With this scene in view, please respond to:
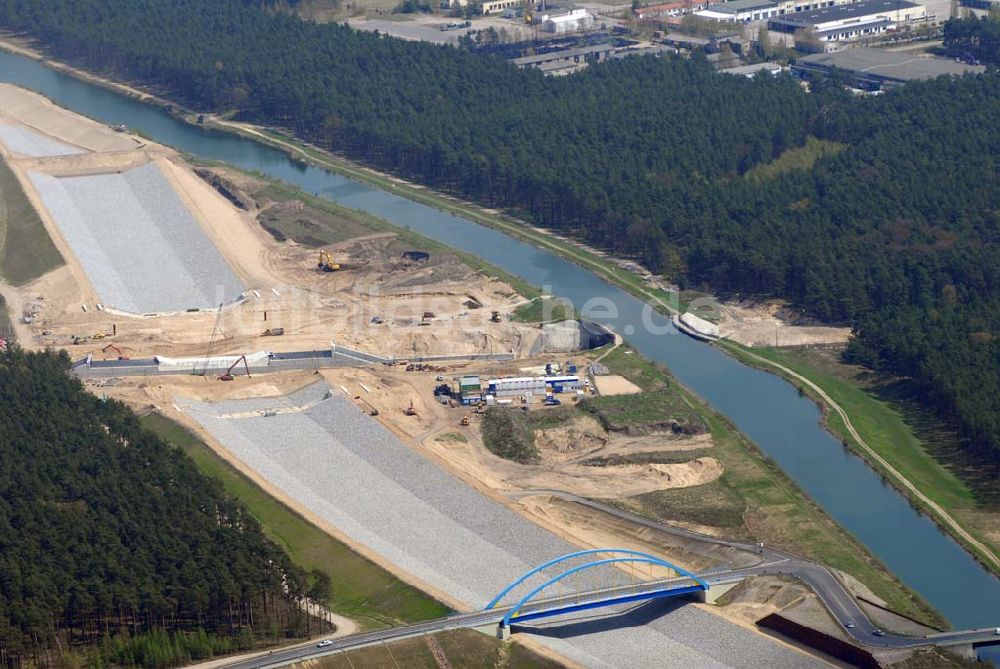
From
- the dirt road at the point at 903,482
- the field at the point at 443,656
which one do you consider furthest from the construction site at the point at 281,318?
the field at the point at 443,656

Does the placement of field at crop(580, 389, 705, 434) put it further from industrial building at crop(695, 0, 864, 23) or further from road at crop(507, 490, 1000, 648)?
industrial building at crop(695, 0, 864, 23)

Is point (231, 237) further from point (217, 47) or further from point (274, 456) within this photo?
point (217, 47)

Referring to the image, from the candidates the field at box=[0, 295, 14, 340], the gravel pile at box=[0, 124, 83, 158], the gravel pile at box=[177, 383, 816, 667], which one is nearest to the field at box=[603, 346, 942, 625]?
the gravel pile at box=[177, 383, 816, 667]

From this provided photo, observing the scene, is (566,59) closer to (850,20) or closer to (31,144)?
(850,20)

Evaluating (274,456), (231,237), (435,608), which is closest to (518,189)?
(231,237)

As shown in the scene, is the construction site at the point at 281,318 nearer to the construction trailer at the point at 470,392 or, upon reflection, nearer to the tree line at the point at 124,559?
the construction trailer at the point at 470,392

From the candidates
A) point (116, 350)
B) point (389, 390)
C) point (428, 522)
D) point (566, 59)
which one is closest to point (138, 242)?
point (116, 350)
